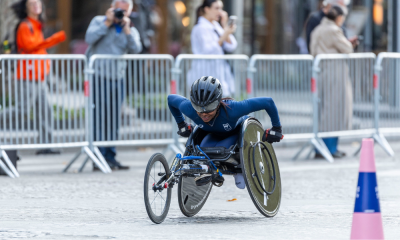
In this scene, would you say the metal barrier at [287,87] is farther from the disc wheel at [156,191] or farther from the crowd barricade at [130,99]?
the disc wheel at [156,191]

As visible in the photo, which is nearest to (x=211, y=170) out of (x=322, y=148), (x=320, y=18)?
(x=322, y=148)

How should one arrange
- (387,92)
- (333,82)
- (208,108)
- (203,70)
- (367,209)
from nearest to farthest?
1. (367,209)
2. (208,108)
3. (203,70)
4. (333,82)
5. (387,92)

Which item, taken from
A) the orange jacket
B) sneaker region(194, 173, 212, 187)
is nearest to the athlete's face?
sneaker region(194, 173, 212, 187)

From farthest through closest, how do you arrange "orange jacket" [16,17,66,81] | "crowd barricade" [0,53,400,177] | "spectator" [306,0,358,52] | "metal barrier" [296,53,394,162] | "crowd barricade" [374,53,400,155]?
"crowd barricade" [374,53,400,155]
"spectator" [306,0,358,52]
"metal barrier" [296,53,394,162]
"orange jacket" [16,17,66,81]
"crowd barricade" [0,53,400,177]

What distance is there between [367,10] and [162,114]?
1232cm

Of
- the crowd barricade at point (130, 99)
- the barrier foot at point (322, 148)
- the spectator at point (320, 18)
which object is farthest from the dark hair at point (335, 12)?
the crowd barricade at point (130, 99)

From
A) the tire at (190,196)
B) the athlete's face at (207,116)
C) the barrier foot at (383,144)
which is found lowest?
the barrier foot at (383,144)

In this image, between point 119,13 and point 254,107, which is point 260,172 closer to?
point 254,107

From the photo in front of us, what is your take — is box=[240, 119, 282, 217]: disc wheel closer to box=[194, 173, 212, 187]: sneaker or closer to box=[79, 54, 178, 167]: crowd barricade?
box=[194, 173, 212, 187]: sneaker

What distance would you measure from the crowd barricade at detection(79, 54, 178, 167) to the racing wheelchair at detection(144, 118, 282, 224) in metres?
3.19

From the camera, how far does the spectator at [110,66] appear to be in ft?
32.4

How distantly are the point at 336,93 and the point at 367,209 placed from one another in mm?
6109

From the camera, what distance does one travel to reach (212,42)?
10828 millimetres

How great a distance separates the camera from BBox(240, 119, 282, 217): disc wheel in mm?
6531
